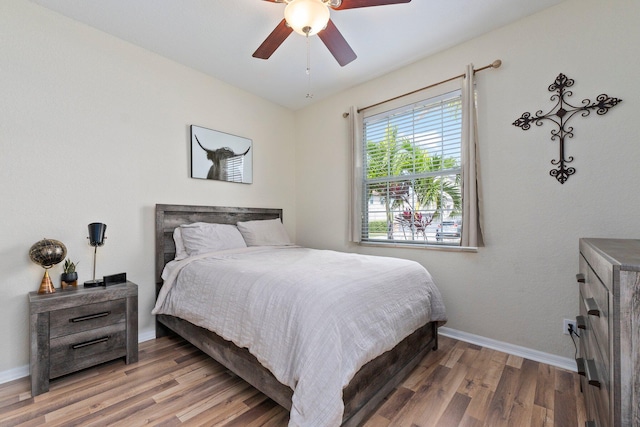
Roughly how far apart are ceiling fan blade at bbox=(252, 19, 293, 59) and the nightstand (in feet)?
6.57

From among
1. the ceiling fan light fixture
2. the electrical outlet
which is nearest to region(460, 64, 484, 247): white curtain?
the electrical outlet

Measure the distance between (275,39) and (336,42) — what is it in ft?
1.37

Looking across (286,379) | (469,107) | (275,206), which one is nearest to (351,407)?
(286,379)

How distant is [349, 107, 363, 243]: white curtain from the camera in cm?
310

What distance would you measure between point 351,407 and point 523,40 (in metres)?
2.81

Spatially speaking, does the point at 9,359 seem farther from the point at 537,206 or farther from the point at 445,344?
the point at 537,206

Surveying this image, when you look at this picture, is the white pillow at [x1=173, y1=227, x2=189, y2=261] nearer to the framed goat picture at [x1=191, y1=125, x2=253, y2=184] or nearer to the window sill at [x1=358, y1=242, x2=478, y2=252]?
the framed goat picture at [x1=191, y1=125, x2=253, y2=184]

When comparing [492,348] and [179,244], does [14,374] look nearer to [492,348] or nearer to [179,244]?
[179,244]

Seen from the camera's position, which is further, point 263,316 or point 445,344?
point 445,344

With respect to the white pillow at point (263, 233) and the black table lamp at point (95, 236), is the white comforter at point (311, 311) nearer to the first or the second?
the black table lamp at point (95, 236)

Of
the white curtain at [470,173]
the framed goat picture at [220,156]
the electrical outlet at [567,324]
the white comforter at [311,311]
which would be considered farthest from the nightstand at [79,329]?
the electrical outlet at [567,324]

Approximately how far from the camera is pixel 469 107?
7.63 feet

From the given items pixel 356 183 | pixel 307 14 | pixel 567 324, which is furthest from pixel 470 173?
pixel 307 14

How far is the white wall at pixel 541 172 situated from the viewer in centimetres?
181
